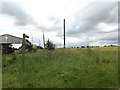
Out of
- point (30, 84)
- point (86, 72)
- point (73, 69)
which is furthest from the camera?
point (73, 69)

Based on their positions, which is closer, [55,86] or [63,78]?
[55,86]

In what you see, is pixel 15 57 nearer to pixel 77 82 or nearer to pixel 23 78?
pixel 23 78

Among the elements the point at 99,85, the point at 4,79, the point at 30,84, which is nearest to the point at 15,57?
the point at 4,79

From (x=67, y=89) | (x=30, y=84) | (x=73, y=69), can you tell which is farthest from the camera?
(x=73, y=69)

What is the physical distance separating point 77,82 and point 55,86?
766 millimetres

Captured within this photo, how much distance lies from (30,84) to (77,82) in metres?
1.43

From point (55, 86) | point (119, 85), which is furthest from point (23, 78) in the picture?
point (119, 85)

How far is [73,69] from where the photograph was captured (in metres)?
5.80

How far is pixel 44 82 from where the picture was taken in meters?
4.16

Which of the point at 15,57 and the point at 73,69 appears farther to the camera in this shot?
the point at 15,57

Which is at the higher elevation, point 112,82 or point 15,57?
point 15,57

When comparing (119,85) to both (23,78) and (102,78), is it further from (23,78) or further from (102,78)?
(23,78)

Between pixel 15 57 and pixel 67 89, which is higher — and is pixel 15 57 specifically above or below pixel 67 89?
above

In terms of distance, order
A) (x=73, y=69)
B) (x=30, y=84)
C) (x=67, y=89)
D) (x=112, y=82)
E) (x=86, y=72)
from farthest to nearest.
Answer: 1. (x=73, y=69)
2. (x=86, y=72)
3. (x=112, y=82)
4. (x=30, y=84)
5. (x=67, y=89)
